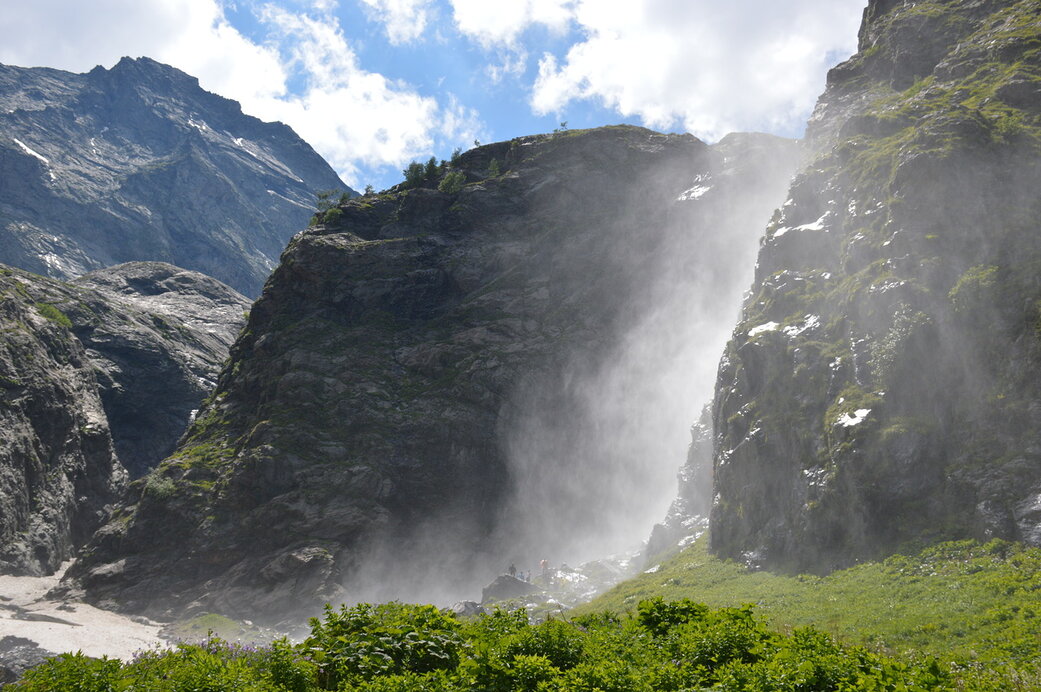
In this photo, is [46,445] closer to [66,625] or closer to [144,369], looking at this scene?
[144,369]

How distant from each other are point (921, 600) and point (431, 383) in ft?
223

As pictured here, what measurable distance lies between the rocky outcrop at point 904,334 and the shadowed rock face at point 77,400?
85.0 meters

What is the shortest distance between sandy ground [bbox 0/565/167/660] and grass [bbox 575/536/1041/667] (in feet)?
127

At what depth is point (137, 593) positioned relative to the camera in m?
70.4

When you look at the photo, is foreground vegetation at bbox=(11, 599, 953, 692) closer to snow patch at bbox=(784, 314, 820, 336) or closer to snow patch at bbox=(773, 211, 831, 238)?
snow patch at bbox=(784, 314, 820, 336)

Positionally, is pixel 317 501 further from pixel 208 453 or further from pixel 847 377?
pixel 847 377

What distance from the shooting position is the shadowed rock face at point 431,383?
241 feet

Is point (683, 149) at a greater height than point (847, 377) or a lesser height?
greater

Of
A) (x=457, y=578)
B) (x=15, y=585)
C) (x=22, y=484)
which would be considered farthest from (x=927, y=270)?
(x=22, y=484)

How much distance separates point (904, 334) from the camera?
43219mm

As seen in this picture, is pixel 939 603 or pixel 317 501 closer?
pixel 939 603

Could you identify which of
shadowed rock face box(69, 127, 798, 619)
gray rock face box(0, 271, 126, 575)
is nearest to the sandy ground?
shadowed rock face box(69, 127, 798, 619)

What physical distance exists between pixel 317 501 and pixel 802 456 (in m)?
51.0

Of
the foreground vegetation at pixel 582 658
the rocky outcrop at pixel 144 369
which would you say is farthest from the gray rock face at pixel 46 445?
the foreground vegetation at pixel 582 658
